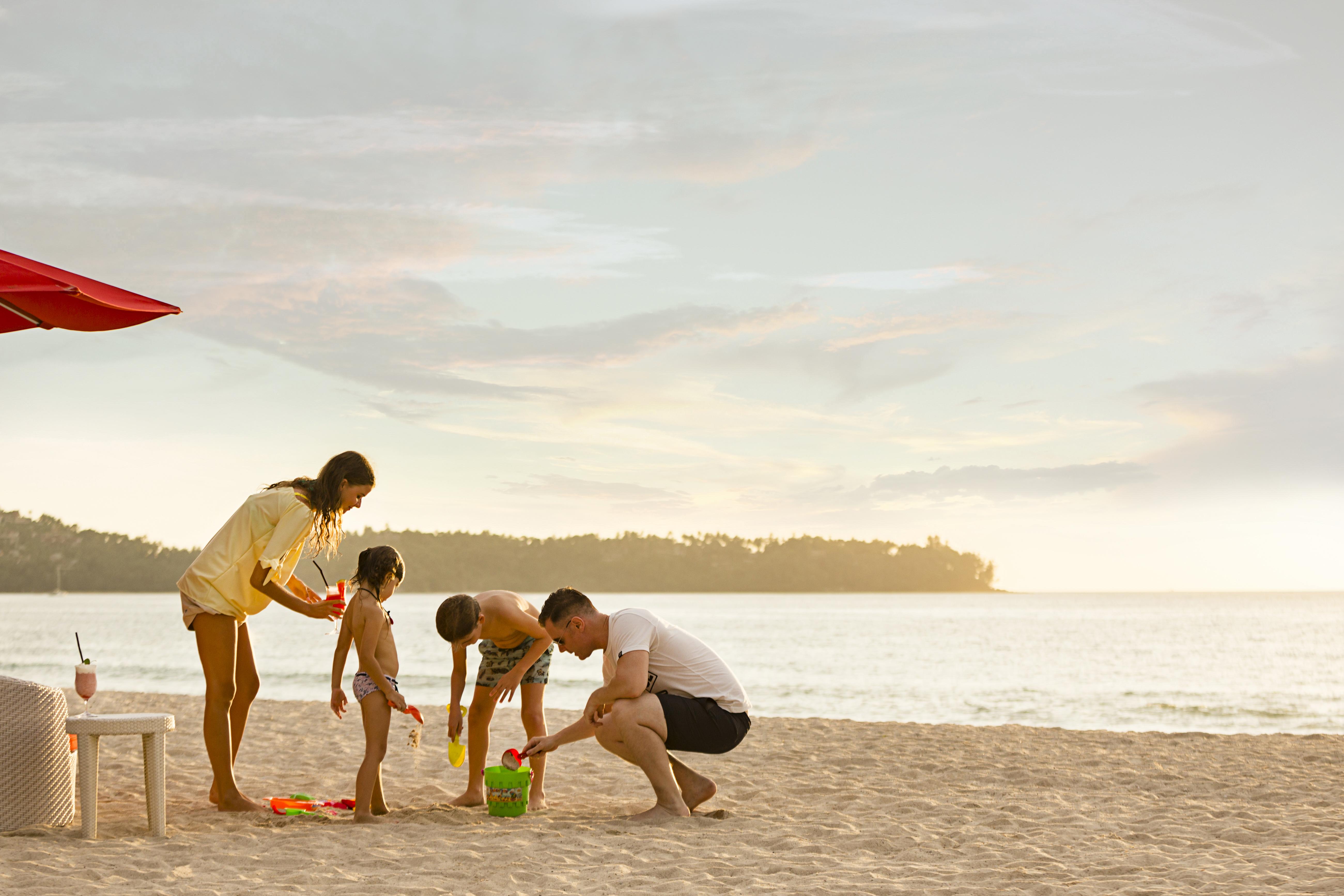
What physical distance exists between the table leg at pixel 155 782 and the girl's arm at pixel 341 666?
705mm

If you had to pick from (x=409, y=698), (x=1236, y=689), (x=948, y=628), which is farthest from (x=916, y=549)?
(x=409, y=698)

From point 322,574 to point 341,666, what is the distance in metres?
0.56

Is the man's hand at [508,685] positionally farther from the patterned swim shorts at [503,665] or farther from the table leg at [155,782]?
the table leg at [155,782]

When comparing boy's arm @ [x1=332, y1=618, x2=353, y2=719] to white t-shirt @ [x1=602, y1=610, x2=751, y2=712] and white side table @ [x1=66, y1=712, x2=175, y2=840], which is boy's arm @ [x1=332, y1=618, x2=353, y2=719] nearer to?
white side table @ [x1=66, y1=712, x2=175, y2=840]

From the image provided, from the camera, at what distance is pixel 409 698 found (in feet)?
60.3

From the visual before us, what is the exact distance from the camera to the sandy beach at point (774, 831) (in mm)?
3820

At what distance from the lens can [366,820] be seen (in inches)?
195

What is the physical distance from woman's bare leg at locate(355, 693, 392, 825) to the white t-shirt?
3.41 feet

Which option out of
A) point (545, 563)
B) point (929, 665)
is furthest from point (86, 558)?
point (929, 665)

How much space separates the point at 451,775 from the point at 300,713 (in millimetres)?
4748

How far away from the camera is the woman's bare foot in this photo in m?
5.43

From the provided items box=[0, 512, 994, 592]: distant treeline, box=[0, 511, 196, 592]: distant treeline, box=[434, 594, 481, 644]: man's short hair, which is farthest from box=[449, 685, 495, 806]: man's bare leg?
box=[0, 511, 196, 592]: distant treeline

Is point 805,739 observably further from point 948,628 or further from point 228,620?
point 948,628

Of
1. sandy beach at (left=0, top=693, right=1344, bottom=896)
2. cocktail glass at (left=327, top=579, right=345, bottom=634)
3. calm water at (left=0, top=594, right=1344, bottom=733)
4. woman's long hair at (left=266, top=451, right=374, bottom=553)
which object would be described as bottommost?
calm water at (left=0, top=594, right=1344, bottom=733)
